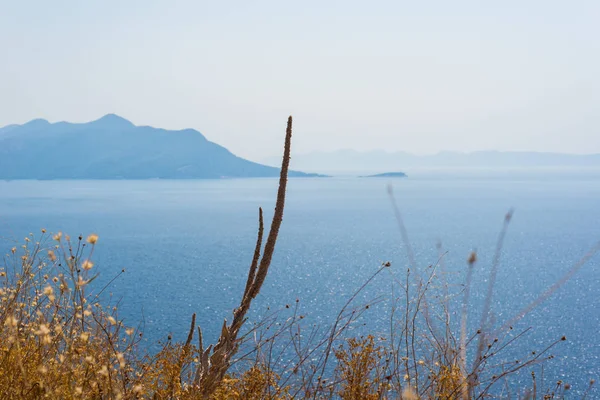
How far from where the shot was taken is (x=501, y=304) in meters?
33.8

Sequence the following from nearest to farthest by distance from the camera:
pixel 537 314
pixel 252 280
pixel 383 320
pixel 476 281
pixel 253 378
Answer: pixel 253 378, pixel 252 280, pixel 383 320, pixel 537 314, pixel 476 281

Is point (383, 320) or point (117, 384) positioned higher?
point (117, 384)

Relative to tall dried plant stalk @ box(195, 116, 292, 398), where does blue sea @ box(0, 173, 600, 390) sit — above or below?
below

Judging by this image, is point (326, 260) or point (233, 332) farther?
point (326, 260)

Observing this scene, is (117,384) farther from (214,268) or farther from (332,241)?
(332,241)

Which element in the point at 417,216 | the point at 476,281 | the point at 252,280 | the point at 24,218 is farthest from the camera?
the point at 417,216

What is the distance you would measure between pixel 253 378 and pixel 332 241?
5481 cm

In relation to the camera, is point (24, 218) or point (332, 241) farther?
point (24, 218)

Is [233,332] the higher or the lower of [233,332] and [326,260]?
the higher

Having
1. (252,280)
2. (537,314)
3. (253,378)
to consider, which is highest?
(252,280)

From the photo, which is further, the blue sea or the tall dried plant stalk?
the blue sea

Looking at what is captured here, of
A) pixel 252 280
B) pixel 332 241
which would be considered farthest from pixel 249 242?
pixel 252 280

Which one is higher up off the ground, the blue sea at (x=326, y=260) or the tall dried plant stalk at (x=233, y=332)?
the tall dried plant stalk at (x=233, y=332)

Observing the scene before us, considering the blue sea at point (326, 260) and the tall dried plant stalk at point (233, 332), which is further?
the blue sea at point (326, 260)
